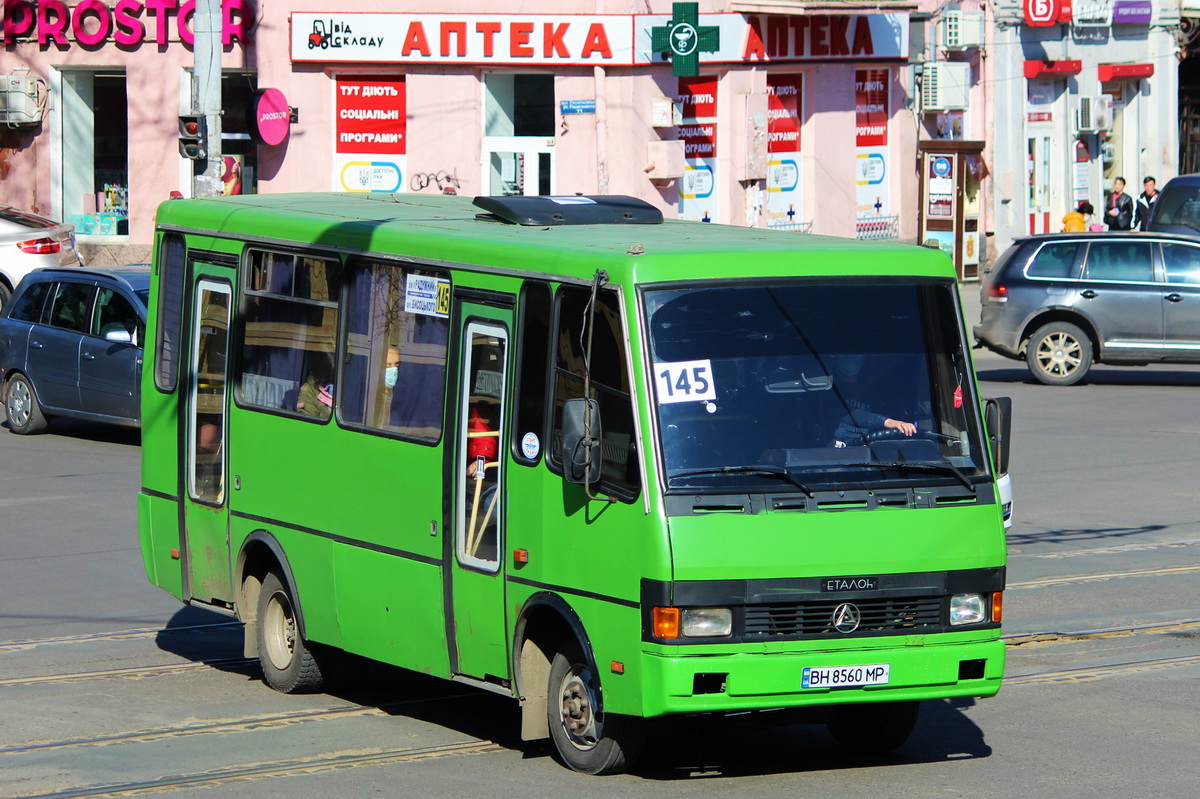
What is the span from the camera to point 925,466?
24.2 ft

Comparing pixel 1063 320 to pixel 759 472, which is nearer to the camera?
pixel 759 472

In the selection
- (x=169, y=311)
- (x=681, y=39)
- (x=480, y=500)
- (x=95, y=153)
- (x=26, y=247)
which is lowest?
(x=480, y=500)

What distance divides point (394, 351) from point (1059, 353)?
15.5 m

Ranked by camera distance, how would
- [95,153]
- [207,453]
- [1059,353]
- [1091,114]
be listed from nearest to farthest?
[207,453], [1059,353], [95,153], [1091,114]

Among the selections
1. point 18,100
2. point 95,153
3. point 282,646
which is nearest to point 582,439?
point 282,646

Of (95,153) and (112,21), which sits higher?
(112,21)

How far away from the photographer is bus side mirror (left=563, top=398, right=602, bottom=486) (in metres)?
7.16

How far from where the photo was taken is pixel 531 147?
Answer: 3103cm

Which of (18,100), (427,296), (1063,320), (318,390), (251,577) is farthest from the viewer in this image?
(18,100)

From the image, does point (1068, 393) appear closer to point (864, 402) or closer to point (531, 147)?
point (531, 147)

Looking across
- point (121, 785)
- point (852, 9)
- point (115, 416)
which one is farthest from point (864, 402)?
point (852, 9)

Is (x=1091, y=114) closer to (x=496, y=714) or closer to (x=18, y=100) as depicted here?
(x=18, y=100)

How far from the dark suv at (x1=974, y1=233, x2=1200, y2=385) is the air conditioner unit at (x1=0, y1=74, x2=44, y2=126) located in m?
16.5

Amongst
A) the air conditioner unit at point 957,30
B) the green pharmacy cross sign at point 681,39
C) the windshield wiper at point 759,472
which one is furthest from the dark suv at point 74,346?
the air conditioner unit at point 957,30
